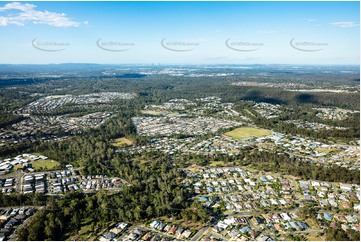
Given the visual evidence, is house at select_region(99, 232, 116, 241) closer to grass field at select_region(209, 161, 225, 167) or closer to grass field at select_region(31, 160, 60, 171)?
grass field at select_region(31, 160, 60, 171)

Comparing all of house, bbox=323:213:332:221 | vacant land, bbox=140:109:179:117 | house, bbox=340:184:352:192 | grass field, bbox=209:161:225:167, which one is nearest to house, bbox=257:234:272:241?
house, bbox=323:213:332:221

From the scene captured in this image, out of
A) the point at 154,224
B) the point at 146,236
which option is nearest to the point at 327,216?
the point at 154,224

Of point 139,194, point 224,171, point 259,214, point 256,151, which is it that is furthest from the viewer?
point 256,151

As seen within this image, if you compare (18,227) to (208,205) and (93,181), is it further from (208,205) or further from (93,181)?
(208,205)

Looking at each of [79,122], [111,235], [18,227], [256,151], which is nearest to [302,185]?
[256,151]

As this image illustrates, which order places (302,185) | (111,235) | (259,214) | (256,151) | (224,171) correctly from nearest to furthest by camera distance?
(111,235) → (259,214) → (302,185) → (224,171) → (256,151)

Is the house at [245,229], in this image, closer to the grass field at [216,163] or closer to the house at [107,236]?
the house at [107,236]
